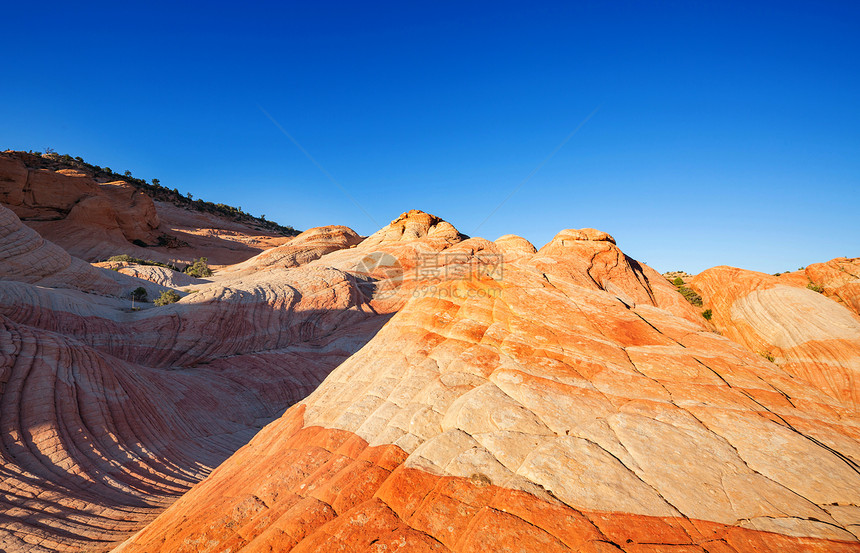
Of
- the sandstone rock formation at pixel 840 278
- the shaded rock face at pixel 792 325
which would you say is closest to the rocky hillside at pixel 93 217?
the shaded rock face at pixel 792 325

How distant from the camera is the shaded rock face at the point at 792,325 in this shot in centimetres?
1130

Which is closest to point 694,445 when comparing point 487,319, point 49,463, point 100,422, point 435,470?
point 435,470

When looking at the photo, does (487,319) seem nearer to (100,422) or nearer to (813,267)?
(100,422)

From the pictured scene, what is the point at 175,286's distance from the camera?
83.6 ft

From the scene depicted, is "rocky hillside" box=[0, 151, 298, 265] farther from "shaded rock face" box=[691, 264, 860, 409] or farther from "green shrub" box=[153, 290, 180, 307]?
"shaded rock face" box=[691, 264, 860, 409]

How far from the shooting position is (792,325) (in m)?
12.8

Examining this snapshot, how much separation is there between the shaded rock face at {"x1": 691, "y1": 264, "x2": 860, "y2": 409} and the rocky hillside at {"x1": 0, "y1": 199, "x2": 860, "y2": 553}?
7cm

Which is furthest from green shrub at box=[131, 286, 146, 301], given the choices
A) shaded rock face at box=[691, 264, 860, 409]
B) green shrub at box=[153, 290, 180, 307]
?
shaded rock face at box=[691, 264, 860, 409]

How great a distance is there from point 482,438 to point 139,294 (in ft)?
79.6

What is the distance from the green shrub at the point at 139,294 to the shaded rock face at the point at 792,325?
2903cm

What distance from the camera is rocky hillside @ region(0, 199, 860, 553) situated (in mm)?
3449

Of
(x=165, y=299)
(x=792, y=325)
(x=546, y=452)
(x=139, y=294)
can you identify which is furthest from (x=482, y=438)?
(x=139, y=294)

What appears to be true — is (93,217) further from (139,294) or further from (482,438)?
(482,438)

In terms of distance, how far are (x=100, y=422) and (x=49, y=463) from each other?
140 centimetres
